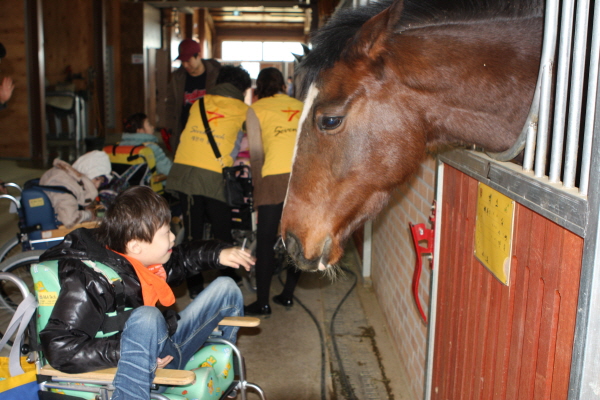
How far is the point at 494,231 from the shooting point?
1471 millimetres

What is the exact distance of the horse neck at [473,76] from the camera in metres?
1.37

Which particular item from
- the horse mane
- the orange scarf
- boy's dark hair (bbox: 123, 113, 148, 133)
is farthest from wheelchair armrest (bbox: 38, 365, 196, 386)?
boy's dark hair (bbox: 123, 113, 148, 133)

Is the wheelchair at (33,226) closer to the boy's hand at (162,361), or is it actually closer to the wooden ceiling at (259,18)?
the boy's hand at (162,361)

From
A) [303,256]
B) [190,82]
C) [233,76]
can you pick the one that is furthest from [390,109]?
[190,82]

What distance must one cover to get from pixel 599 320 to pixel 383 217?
10.3 ft

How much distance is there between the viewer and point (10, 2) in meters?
8.78

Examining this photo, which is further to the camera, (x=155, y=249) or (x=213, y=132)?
(x=213, y=132)

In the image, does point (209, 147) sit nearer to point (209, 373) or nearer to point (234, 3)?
point (209, 373)

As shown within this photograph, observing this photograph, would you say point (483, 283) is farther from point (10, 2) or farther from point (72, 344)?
point (10, 2)

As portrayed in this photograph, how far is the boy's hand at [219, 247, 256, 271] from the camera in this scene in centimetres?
234

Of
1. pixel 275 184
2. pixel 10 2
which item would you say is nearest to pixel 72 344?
pixel 275 184

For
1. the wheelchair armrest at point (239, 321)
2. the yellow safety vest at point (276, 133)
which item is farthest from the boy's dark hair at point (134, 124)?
the wheelchair armrest at point (239, 321)

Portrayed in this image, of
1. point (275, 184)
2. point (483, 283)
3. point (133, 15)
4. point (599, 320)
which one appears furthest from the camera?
point (133, 15)

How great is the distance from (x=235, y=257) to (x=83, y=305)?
705mm
